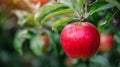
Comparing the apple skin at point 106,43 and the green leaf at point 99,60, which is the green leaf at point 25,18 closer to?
the green leaf at point 99,60

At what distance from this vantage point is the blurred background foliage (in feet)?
6.56

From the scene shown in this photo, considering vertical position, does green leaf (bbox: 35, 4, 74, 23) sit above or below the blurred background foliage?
above

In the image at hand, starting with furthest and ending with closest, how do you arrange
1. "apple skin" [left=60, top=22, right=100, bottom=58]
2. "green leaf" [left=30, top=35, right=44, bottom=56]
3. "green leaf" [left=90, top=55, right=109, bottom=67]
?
"green leaf" [left=90, top=55, right=109, bottom=67], "green leaf" [left=30, top=35, right=44, bottom=56], "apple skin" [left=60, top=22, right=100, bottom=58]

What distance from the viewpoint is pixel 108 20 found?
4.57 ft

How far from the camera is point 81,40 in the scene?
4.17 feet

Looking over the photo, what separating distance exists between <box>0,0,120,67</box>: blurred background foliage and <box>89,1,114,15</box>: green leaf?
37 millimetres

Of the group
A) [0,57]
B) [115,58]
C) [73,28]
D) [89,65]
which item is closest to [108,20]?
[73,28]

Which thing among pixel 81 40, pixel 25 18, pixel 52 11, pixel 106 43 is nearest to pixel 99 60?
pixel 106 43

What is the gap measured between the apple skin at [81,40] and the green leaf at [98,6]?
0.09 meters

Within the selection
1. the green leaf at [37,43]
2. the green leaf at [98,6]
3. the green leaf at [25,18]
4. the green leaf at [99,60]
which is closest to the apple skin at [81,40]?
the green leaf at [98,6]

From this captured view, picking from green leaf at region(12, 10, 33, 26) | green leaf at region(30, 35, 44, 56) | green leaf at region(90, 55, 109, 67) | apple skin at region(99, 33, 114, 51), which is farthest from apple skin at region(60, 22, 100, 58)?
apple skin at region(99, 33, 114, 51)

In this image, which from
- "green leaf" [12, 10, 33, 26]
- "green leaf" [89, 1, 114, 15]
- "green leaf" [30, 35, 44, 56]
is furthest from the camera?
"green leaf" [30, 35, 44, 56]

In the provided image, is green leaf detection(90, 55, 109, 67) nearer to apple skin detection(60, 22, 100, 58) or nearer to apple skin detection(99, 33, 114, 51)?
apple skin detection(99, 33, 114, 51)

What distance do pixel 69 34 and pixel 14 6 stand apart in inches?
67.3
